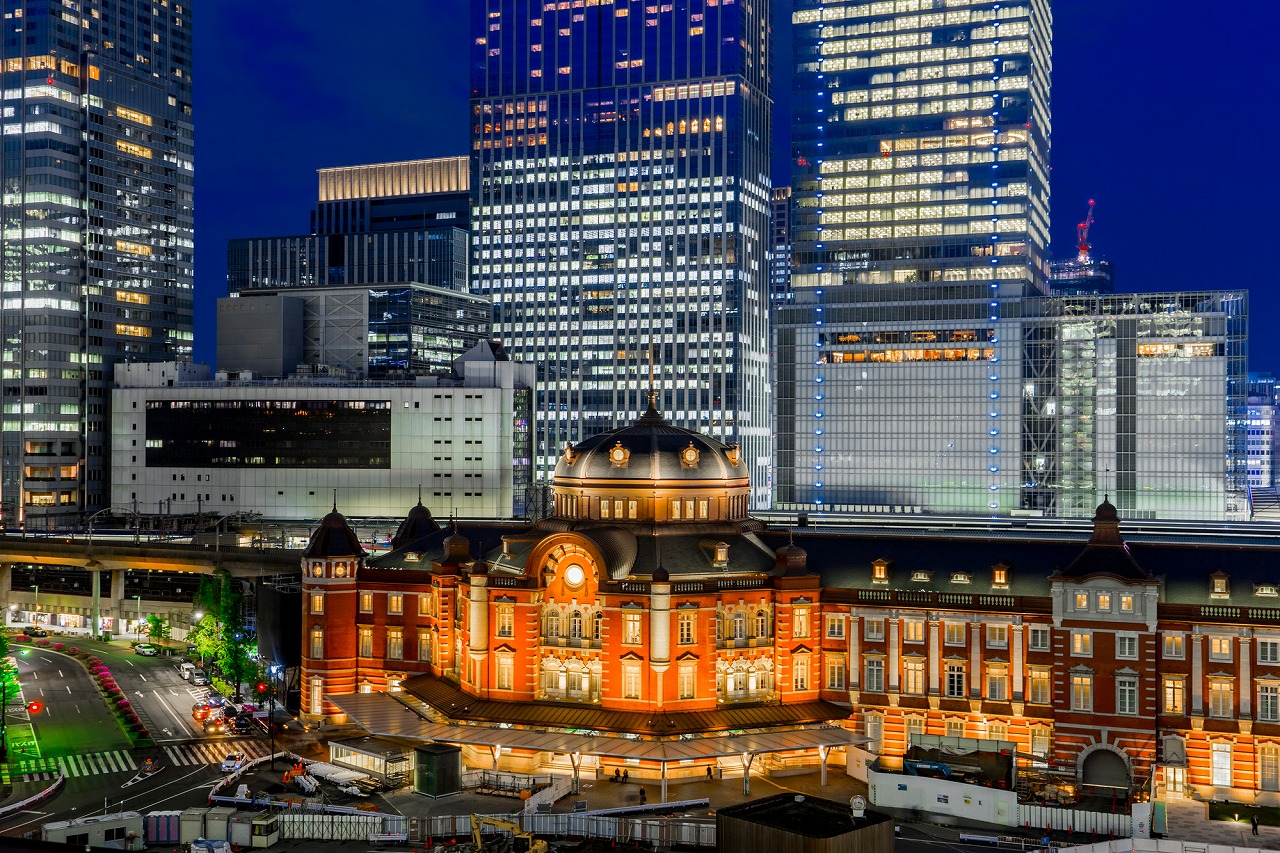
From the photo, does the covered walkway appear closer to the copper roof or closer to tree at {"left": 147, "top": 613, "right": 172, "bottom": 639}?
the copper roof

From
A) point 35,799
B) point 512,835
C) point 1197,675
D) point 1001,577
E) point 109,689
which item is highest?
point 1001,577

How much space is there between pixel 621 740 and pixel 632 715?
10.1 ft

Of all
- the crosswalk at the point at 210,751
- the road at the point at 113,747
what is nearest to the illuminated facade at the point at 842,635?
the crosswalk at the point at 210,751

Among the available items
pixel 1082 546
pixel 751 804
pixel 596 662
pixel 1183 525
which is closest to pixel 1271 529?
pixel 1183 525

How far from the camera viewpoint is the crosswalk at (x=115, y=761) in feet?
318

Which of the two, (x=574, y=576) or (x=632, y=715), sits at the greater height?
(x=574, y=576)

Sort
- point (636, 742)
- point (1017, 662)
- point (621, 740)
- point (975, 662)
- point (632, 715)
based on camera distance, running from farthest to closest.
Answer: point (975, 662)
point (1017, 662)
point (632, 715)
point (621, 740)
point (636, 742)

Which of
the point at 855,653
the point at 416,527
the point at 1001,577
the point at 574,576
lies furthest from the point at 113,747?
the point at 1001,577

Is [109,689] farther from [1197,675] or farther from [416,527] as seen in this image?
[1197,675]

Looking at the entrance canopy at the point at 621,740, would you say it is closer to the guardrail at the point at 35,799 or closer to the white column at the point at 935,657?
the white column at the point at 935,657

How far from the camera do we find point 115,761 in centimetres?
10100

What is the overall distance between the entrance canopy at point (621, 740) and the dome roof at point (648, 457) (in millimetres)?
22455

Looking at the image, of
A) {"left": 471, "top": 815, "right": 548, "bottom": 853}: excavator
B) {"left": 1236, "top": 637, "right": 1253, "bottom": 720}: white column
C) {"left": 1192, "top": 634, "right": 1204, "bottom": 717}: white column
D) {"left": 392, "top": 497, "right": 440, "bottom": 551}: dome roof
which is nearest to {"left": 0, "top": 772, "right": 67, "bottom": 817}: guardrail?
{"left": 471, "top": 815, "right": 548, "bottom": 853}: excavator

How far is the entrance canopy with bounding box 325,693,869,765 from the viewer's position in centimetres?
9206
